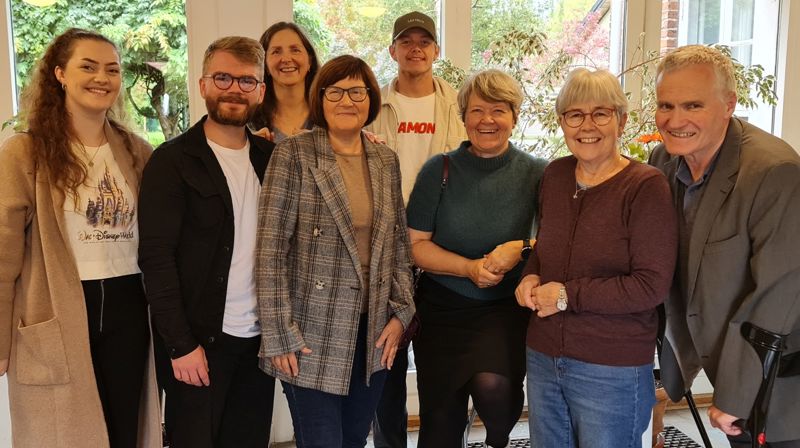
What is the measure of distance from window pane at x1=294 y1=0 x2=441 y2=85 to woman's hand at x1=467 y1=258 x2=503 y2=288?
1.43 meters

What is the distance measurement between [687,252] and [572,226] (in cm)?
31

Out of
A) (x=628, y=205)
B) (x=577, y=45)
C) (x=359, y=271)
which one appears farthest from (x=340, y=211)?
(x=577, y=45)

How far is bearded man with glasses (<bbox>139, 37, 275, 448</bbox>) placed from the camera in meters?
1.78

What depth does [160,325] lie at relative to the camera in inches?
70.0

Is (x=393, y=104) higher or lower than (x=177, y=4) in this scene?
lower

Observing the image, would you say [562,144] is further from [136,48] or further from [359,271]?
[136,48]

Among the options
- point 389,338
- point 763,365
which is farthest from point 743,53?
point 389,338

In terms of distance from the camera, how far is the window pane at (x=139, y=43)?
2.79 meters

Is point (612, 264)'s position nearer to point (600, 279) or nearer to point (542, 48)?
point (600, 279)

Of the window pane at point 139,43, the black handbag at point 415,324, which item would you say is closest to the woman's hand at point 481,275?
the black handbag at point 415,324

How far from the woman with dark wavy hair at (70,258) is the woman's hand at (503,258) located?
1.04 metres

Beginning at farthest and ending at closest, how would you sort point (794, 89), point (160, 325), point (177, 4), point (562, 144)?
point (794, 89) < point (562, 144) < point (177, 4) < point (160, 325)

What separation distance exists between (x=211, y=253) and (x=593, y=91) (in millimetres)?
1127

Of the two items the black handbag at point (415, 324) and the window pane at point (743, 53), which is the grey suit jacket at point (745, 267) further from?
the window pane at point (743, 53)
